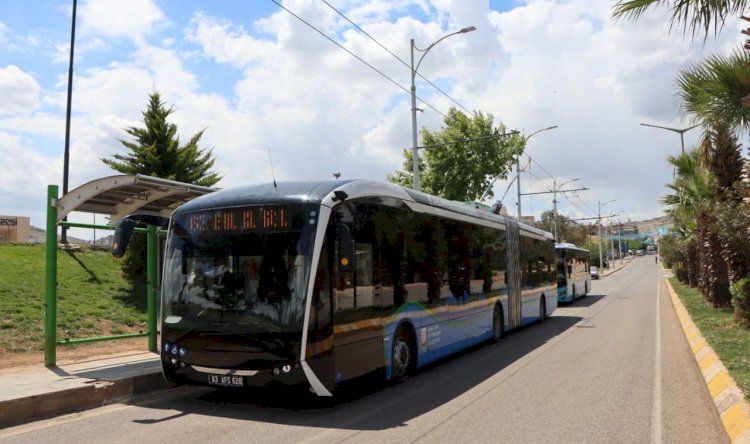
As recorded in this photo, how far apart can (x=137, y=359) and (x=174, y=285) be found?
136 inches

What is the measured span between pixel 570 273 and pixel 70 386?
2469 centimetres

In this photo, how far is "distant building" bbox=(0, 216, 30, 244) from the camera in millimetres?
33094

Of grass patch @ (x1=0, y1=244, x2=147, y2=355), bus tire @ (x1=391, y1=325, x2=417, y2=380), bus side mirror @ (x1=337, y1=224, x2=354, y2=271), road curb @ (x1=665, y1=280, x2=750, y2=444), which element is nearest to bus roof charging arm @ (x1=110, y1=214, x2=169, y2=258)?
bus side mirror @ (x1=337, y1=224, x2=354, y2=271)

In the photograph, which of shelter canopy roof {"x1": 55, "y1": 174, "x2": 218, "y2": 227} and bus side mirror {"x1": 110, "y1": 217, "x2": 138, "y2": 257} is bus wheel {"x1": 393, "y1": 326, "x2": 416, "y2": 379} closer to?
bus side mirror {"x1": 110, "y1": 217, "x2": 138, "y2": 257}

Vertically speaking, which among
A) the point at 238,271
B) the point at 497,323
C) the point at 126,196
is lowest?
the point at 497,323

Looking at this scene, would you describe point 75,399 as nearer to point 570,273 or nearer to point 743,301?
point 743,301

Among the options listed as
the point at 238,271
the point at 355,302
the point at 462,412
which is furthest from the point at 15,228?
the point at 462,412

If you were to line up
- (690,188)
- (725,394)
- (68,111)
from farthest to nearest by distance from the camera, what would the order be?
1. (68,111)
2. (690,188)
3. (725,394)

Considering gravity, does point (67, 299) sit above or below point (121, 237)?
below

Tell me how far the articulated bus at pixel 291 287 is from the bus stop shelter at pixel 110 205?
136 cm

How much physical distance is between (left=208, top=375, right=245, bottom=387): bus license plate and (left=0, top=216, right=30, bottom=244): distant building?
31.1 meters

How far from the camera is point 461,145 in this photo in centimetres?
3791

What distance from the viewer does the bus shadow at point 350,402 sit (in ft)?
23.0

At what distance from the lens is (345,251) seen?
7488 millimetres
